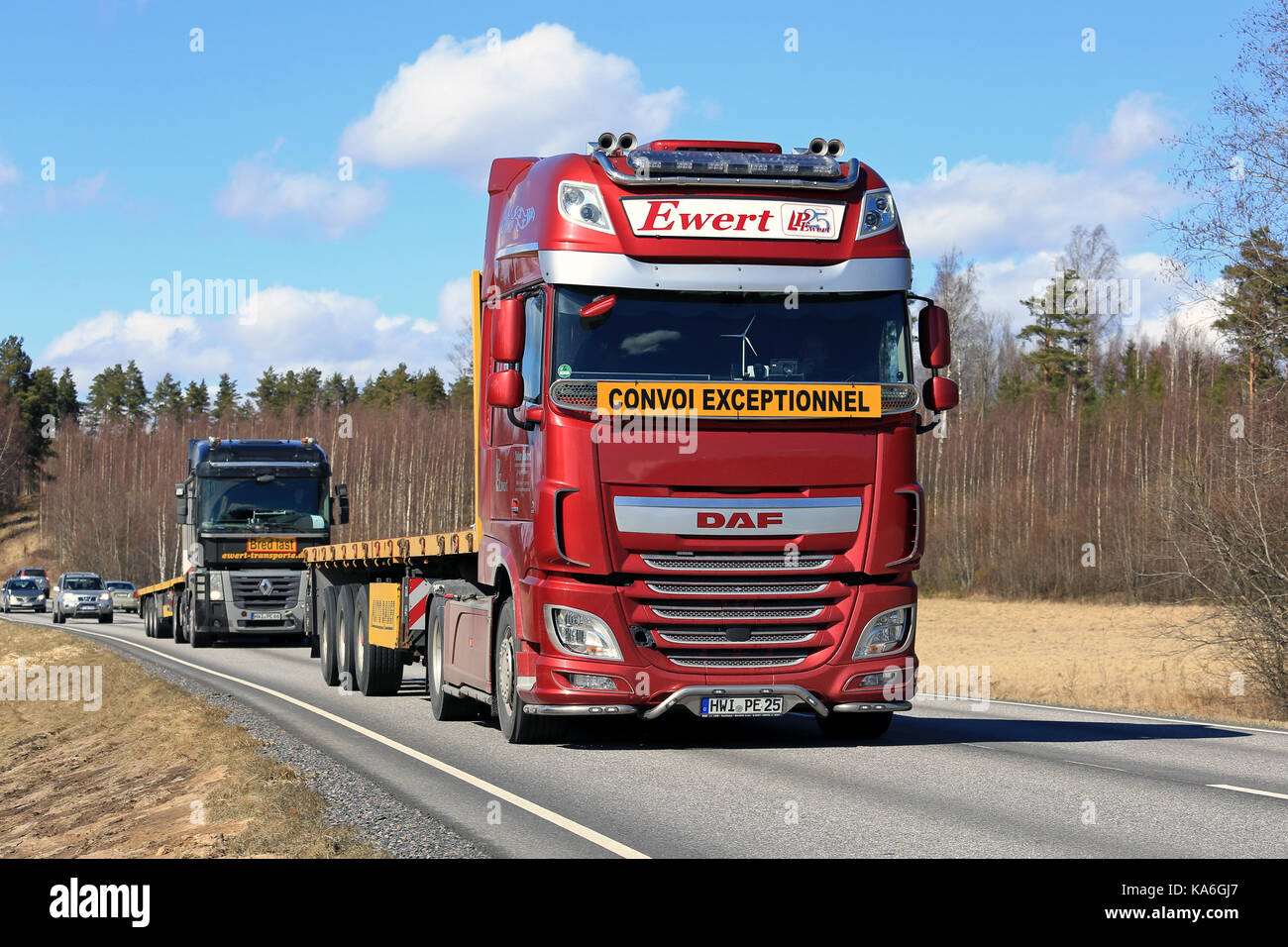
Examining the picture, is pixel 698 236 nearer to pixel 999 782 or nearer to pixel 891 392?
pixel 891 392

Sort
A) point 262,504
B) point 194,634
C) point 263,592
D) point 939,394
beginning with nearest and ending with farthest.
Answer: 1. point 939,394
2. point 262,504
3. point 263,592
4. point 194,634

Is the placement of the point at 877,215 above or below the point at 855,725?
above

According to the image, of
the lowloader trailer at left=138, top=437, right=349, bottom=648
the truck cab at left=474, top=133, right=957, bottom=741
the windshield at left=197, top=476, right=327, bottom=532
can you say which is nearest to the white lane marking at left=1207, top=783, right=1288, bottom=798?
the truck cab at left=474, top=133, right=957, bottom=741

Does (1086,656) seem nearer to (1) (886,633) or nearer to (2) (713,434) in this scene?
(1) (886,633)

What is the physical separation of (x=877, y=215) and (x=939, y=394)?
148 cm

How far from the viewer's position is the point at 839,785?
989cm

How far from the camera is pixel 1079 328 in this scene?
88.7m

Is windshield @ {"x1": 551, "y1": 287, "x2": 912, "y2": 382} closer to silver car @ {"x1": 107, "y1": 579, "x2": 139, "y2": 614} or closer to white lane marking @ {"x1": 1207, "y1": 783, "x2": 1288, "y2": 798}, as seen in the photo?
white lane marking @ {"x1": 1207, "y1": 783, "x2": 1288, "y2": 798}

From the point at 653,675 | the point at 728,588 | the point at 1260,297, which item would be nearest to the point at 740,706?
the point at 653,675

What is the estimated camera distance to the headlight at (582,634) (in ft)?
35.2

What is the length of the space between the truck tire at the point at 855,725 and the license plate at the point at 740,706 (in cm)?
151

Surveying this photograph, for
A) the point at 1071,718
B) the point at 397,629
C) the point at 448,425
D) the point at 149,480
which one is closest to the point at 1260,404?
the point at 1071,718

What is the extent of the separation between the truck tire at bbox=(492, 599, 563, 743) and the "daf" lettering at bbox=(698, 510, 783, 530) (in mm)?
1857

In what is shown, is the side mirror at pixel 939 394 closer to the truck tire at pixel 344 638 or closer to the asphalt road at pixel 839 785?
the asphalt road at pixel 839 785
